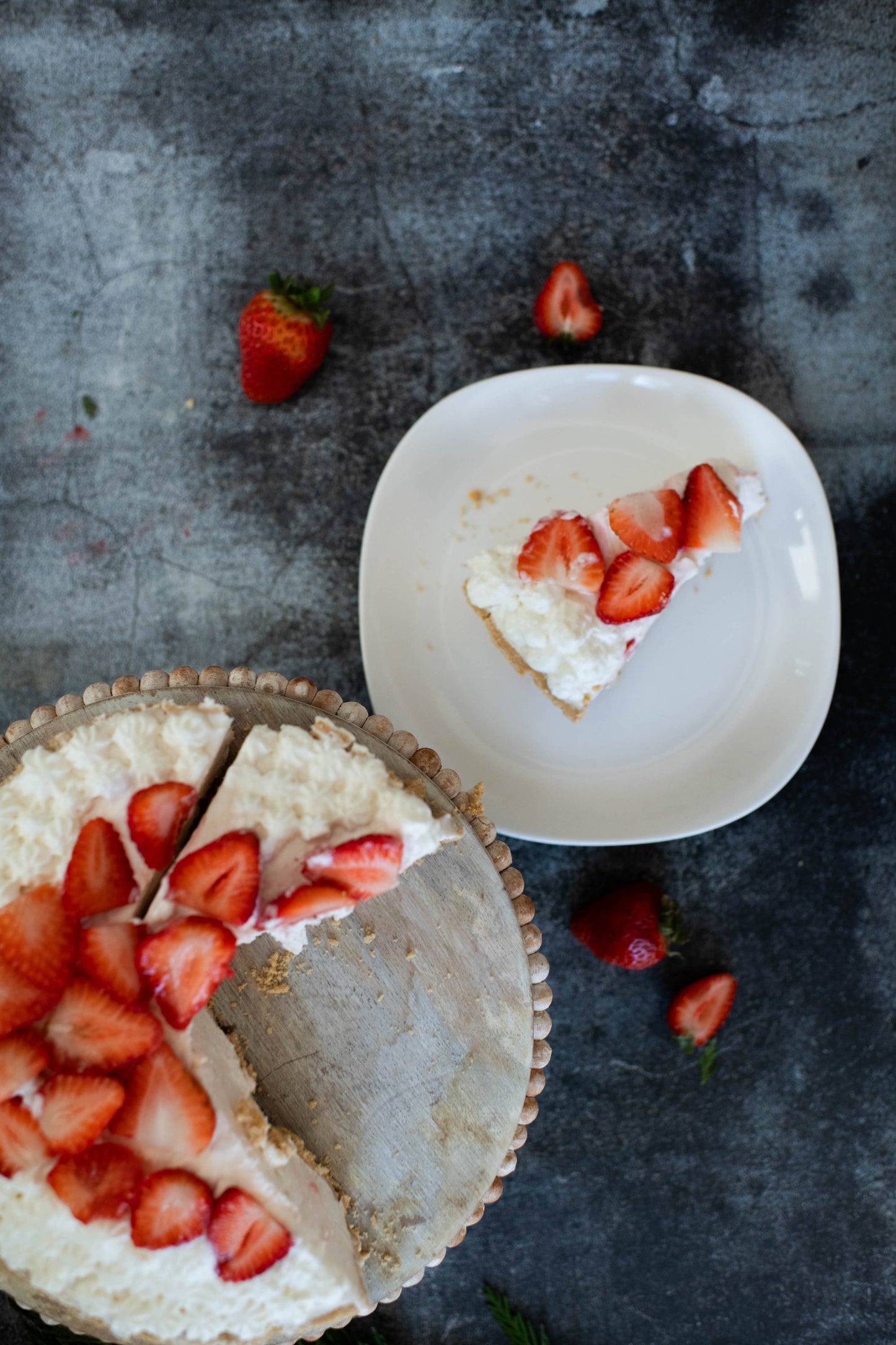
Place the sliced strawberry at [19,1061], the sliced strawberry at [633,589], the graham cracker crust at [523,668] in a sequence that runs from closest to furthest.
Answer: the sliced strawberry at [19,1061] → the sliced strawberry at [633,589] → the graham cracker crust at [523,668]

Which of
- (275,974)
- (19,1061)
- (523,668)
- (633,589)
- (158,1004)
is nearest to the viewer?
(19,1061)

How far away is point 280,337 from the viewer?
2.99m

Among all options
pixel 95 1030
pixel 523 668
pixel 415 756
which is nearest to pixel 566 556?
pixel 523 668

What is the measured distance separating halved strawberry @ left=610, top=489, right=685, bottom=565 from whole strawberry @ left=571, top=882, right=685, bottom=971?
1.18m

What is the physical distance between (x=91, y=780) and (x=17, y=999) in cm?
49

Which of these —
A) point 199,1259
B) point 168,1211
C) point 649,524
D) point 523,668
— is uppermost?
point 649,524

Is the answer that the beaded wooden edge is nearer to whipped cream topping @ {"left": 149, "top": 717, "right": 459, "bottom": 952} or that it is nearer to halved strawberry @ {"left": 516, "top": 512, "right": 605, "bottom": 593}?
whipped cream topping @ {"left": 149, "top": 717, "right": 459, "bottom": 952}

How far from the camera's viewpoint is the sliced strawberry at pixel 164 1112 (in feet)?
6.43

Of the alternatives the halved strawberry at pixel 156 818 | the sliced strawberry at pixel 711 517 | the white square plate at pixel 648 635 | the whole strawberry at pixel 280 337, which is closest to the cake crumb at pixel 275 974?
the halved strawberry at pixel 156 818

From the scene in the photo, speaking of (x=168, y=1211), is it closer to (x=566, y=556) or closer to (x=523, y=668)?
(x=523, y=668)

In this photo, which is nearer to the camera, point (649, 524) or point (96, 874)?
point (96, 874)

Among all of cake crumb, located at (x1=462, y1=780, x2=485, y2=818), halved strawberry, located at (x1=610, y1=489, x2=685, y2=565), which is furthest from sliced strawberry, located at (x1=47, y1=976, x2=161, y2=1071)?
halved strawberry, located at (x1=610, y1=489, x2=685, y2=565)

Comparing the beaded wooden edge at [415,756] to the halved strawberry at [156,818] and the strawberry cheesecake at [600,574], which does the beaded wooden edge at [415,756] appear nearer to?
the halved strawberry at [156,818]

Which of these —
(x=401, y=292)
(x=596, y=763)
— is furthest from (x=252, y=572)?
(x=596, y=763)
